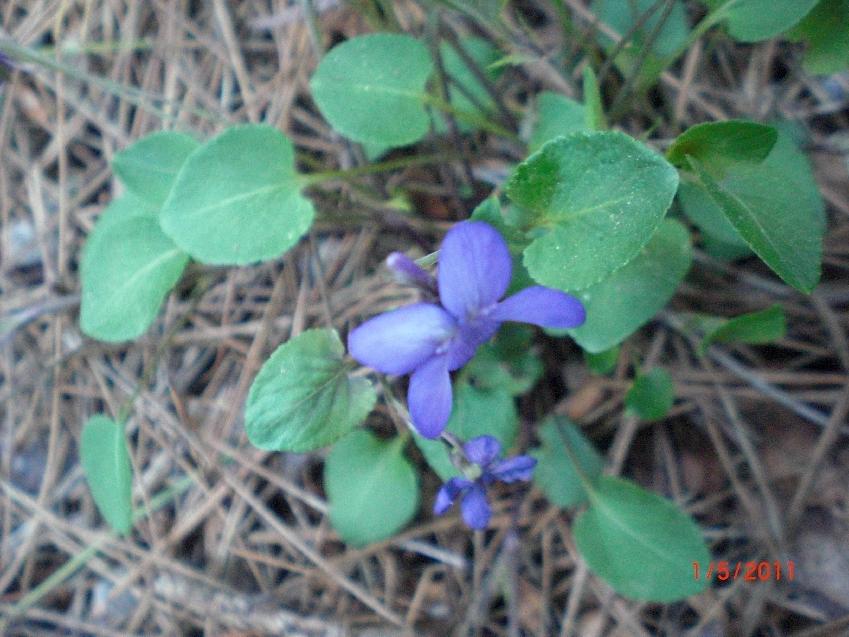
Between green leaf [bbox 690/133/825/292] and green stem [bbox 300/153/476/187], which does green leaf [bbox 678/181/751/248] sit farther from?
green stem [bbox 300/153/476/187]

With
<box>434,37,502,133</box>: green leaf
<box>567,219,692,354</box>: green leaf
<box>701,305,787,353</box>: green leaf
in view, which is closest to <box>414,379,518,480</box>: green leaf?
Result: <box>567,219,692,354</box>: green leaf

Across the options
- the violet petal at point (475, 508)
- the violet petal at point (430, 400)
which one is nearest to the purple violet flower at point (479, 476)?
the violet petal at point (475, 508)

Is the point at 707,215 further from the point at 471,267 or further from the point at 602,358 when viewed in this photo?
the point at 471,267

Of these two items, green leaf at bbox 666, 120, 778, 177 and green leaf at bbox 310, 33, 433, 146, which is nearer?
green leaf at bbox 666, 120, 778, 177

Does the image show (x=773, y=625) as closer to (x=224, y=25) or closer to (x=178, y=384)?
(x=178, y=384)

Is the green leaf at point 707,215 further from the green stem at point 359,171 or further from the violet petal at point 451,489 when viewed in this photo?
the violet petal at point 451,489

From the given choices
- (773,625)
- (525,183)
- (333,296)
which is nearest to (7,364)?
(333,296)
